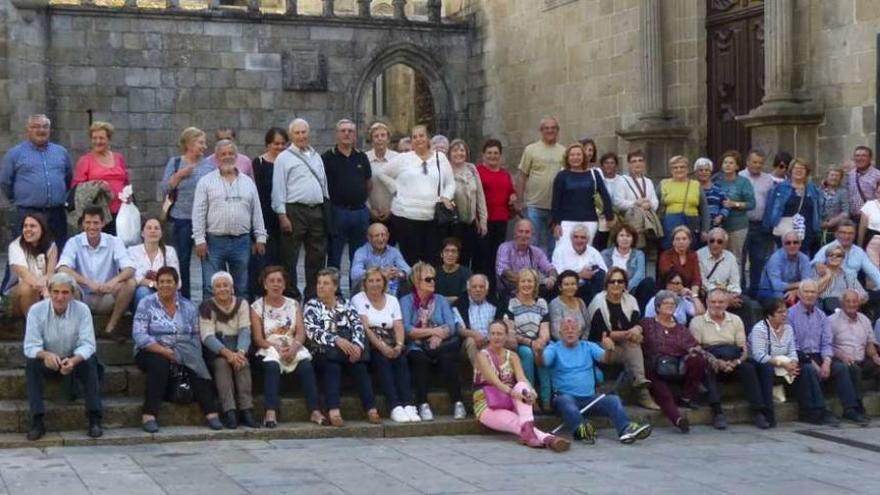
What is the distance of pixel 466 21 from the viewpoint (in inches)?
928

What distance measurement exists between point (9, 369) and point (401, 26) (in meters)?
13.3

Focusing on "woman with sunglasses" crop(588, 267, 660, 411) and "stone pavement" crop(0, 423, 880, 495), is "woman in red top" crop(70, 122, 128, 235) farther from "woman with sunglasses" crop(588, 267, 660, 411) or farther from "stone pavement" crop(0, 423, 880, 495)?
"woman with sunglasses" crop(588, 267, 660, 411)

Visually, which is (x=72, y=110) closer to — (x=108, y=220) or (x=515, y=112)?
(x=515, y=112)

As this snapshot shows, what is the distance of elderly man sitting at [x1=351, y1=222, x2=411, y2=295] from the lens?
11375 millimetres

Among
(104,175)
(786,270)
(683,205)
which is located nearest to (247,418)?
(104,175)

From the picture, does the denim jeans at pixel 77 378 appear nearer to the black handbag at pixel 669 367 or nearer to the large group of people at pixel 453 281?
the large group of people at pixel 453 281

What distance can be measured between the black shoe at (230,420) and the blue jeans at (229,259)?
1223 mm

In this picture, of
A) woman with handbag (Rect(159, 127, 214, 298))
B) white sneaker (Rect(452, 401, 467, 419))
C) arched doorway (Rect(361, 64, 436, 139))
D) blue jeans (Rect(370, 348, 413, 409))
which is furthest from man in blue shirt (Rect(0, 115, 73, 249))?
arched doorway (Rect(361, 64, 436, 139))

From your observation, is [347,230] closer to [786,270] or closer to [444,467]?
[444,467]

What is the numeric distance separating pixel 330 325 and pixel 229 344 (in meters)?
0.80

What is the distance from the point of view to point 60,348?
9.81m

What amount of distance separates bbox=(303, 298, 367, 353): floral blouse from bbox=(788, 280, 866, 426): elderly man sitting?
3.75 meters

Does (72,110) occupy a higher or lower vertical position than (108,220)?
higher

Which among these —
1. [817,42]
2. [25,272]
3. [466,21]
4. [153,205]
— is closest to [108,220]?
[25,272]
